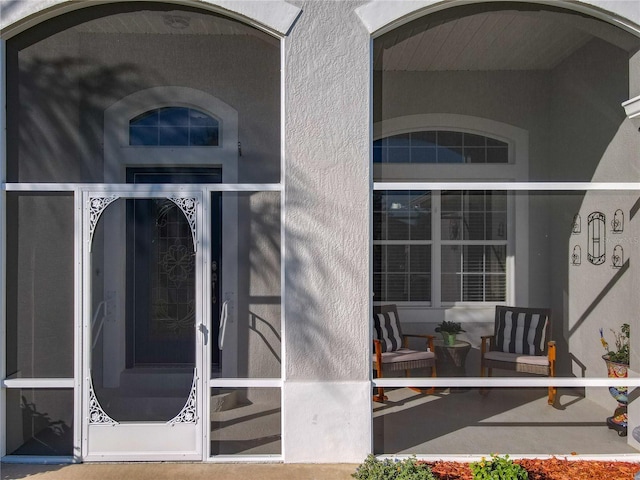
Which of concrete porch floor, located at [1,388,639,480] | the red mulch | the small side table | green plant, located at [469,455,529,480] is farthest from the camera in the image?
the small side table

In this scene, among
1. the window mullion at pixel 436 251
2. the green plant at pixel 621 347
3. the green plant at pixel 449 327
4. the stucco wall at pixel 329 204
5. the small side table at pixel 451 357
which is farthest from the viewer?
the window mullion at pixel 436 251

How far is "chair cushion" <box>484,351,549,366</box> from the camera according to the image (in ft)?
16.4

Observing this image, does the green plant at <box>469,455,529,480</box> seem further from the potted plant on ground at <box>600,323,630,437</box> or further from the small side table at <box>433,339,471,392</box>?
the potted plant on ground at <box>600,323,630,437</box>

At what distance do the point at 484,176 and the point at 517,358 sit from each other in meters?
2.00

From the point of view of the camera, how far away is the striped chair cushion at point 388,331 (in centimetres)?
459

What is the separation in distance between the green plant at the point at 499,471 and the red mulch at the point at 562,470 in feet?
1.49

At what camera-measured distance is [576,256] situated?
17.9 ft

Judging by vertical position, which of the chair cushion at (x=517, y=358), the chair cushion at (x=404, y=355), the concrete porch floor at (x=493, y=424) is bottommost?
the concrete porch floor at (x=493, y=424)

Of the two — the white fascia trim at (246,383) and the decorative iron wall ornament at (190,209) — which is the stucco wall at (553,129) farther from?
the decorative iron wall ornament at (190,209)

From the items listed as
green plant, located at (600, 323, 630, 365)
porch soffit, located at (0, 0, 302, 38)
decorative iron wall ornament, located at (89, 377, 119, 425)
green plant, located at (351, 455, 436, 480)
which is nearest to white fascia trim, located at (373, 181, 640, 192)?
green plant, located at (600, 323, 630, 365)

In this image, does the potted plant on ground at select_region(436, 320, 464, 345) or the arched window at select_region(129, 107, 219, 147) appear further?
the potted plant on ground at select_region(436, 320, 464, 345)

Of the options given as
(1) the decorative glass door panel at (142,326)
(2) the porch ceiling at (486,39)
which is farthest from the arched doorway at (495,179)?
(1) the decorative glass door panel at (142,326)

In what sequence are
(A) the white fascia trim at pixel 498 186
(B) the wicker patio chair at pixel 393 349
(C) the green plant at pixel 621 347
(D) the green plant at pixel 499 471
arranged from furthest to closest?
(B) the wicker patio chair at pixel 393 349, (C) the green plant at pixel 621 347, (A) the white fascia trim at pixel 498 186, (D) the green plant at pixel 499 471

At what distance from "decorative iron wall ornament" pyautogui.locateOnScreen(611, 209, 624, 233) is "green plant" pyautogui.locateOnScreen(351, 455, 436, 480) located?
2824mm
